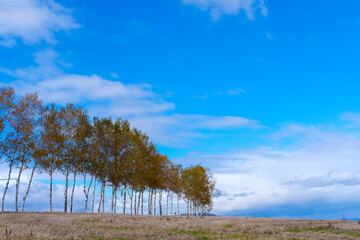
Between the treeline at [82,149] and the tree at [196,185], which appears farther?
the tree at [196,185]

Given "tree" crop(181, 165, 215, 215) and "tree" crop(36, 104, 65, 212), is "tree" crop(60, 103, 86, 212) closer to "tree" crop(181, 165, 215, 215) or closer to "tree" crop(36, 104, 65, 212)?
"tree" crop(36, 104, 65, 212)

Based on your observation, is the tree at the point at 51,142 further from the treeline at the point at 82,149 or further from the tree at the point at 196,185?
the tree at the point at 196,185

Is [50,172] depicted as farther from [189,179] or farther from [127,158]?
[189,179]

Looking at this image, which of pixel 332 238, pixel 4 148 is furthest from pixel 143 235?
pixel 4 148

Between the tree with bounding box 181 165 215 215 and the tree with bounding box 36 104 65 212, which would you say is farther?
the tree with bounding box 181 165 215 215

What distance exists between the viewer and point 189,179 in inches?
3337

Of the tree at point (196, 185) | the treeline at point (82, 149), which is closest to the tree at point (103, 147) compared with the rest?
the treeline at point (82, 149)

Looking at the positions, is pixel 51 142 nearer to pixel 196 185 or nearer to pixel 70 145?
pixel 70 145

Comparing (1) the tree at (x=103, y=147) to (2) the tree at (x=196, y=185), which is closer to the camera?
(1) the tree at (x=103, y=147)

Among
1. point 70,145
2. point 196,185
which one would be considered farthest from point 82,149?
point 196,185

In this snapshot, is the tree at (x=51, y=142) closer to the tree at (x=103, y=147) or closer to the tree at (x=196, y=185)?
the tree at (x=103, y=147)

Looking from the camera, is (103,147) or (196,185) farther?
(196,185)

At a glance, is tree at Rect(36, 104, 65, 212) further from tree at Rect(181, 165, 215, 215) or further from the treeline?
tree at Rect(181, 165, 215, 215)

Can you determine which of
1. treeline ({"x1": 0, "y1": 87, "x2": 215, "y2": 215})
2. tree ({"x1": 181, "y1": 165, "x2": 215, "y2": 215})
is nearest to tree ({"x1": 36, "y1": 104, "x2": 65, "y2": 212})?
treeline ({"x1": 0, "y1": 87, "x2": 215, "y2": 215})
